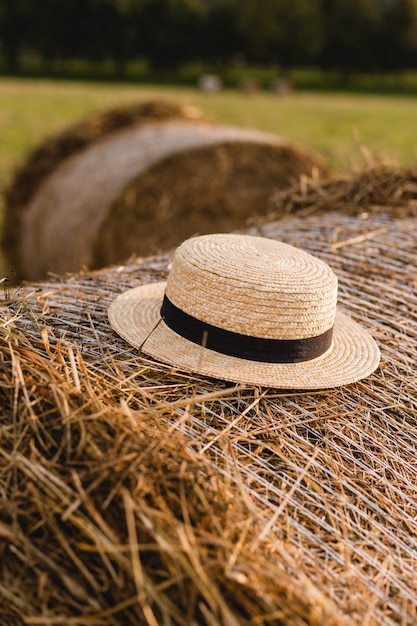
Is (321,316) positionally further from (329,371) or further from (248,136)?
(248,136)

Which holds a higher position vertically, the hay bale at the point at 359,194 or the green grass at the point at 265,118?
the hay bale at the point at 359,194

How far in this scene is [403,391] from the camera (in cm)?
250

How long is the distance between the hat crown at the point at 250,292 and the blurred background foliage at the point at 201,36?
45.2 metres

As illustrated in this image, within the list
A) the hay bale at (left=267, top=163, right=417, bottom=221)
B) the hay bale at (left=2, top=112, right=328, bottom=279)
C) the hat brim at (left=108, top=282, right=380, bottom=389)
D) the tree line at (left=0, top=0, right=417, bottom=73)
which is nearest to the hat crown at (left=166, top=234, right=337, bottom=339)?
the hat brim at (left=108, top=282, right=380, bottom=389)

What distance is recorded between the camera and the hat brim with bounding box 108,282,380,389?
7.23 feet

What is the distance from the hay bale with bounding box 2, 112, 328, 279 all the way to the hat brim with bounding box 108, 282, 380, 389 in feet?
11.9

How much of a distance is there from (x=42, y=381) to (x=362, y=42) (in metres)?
56.5

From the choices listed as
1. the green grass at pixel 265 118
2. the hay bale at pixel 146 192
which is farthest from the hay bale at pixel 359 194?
the green grass at pixel 265 118

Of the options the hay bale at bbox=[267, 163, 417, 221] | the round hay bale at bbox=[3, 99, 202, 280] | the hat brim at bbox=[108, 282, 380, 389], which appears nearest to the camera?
the hat brim at bbox=[108, 282, 380, 389]

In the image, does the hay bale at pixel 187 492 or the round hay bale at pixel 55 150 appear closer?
the hay bale at pixel 187 492

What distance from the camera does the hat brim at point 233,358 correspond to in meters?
2.20

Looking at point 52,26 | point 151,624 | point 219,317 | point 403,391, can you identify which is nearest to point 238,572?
point 151,624

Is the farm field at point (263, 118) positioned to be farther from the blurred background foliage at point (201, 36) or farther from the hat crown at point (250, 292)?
the blurred background foliage at point (201, 36)

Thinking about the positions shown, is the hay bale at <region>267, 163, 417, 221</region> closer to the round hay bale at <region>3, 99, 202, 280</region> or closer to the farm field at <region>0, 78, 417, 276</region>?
the round hay bale at <region>3, 99, 202, 280</region>
